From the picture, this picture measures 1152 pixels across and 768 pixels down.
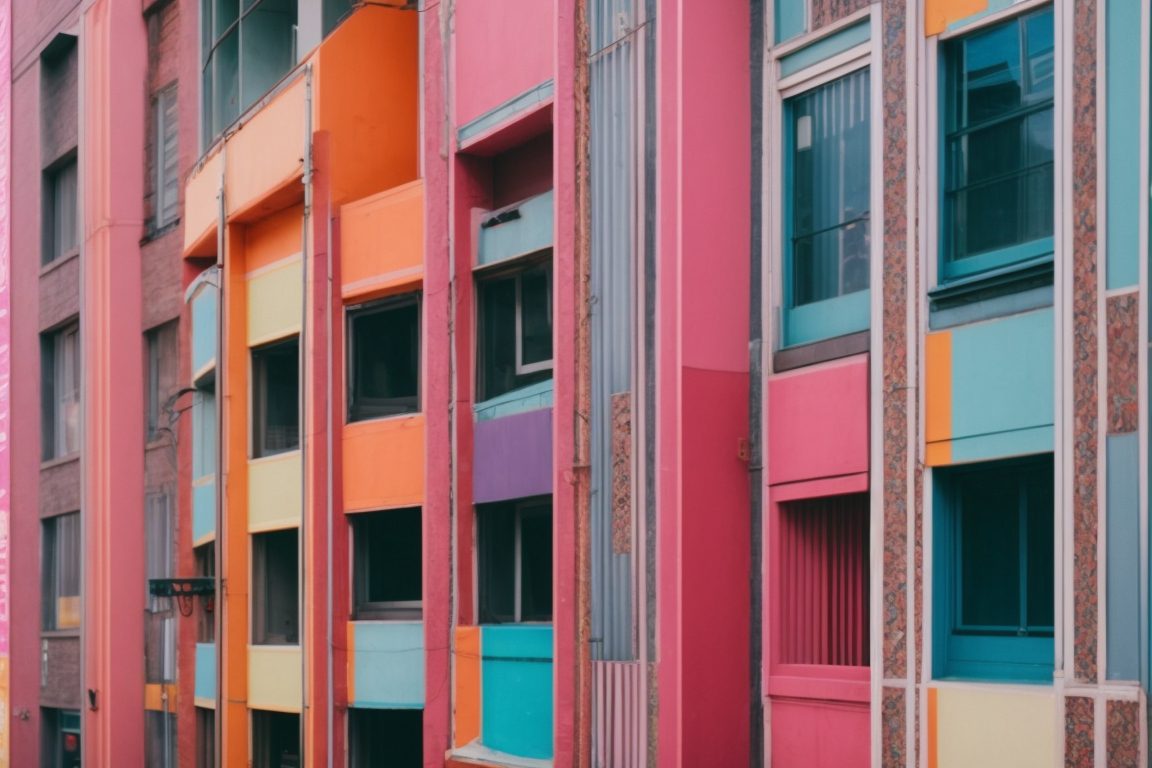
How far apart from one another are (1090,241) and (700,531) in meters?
4.42

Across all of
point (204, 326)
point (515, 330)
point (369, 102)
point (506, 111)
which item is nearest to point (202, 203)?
point (204, 326)

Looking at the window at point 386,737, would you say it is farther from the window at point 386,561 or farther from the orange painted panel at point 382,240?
the orange painted panel at point 382,240

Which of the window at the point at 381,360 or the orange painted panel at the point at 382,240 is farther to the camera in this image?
the window at the point at 381,360

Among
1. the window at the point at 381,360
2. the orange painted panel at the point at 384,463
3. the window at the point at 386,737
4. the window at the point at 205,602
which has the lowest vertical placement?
the window at the point at 386,737

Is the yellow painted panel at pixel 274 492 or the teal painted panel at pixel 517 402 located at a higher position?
the teal painted panel at pixel 517 402

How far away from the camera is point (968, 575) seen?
45.0 ft

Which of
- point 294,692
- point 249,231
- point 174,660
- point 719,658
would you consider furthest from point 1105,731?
point 174,660

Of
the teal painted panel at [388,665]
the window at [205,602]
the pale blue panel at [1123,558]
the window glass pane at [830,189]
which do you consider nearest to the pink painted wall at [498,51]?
the window glass pane at [830,189]

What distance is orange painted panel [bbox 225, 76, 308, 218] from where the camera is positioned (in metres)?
22.5

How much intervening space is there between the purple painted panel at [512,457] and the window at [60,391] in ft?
53.1

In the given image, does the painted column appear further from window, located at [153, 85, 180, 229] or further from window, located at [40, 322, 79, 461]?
window, located at [40, 322, 79, 461]

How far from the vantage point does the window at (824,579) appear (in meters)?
15.1

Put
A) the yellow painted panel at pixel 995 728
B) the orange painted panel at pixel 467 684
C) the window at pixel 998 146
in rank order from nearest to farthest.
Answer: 1. the yellow painted panel at pixel 995 728
2. the window at pixel 998 146
3. the orange painted panel at pixel 467 684

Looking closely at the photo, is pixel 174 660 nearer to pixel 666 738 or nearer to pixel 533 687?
pixel 533 687
